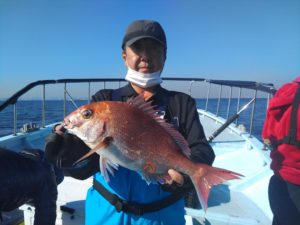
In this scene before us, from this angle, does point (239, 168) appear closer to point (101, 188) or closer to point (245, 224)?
point (245, 224)

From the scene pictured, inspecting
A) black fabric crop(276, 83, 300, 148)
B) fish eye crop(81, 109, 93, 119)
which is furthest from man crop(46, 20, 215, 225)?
black fabric crop(276, 83, 300, 148)

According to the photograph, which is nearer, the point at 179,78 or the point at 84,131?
the point at 84,131

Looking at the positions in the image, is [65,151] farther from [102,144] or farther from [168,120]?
[168,120]

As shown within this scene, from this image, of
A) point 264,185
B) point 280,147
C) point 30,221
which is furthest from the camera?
point 264,185

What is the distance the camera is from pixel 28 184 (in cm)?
253

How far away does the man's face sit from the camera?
2102 mm

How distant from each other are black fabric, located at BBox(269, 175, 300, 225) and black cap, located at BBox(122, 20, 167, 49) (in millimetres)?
2149

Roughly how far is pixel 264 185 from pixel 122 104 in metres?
3.67

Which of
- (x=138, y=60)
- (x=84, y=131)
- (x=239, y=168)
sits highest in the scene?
(x=138, y=60)

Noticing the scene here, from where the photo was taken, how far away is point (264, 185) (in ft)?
14.8

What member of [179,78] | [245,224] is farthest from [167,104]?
[179,78]

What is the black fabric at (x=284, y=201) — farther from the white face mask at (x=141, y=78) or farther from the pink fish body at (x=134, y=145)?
the white face mask at (x=141, y=78)

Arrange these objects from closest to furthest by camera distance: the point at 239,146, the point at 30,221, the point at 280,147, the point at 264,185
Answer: the point at 280,147, the point at 30,221, the point at 264,185, the point at 239,146

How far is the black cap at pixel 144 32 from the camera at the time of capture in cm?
203
